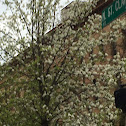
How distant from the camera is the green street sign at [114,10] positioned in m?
4.75

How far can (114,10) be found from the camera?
507cm

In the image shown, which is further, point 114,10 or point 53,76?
point 53,76

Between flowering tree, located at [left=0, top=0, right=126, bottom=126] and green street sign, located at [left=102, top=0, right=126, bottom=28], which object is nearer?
green street sign, located at [left=102, top=0, right=126, bottom=28]

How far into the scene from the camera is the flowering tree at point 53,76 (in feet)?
35.2

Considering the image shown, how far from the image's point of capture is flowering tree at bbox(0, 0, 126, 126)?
1072cm

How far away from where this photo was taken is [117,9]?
16.1ft

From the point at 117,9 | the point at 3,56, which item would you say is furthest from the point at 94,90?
the point at 117,9

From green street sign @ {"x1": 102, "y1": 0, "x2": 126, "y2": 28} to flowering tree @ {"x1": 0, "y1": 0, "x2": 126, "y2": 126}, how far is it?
486cm

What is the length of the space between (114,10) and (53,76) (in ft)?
21.7

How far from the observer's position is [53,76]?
444 inches

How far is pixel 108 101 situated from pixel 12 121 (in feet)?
14.1

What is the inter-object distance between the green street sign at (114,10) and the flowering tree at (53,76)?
16.0ft

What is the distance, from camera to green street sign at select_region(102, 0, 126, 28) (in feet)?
15.6

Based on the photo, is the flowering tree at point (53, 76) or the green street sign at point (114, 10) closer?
the green street sign at point (114, 10)
